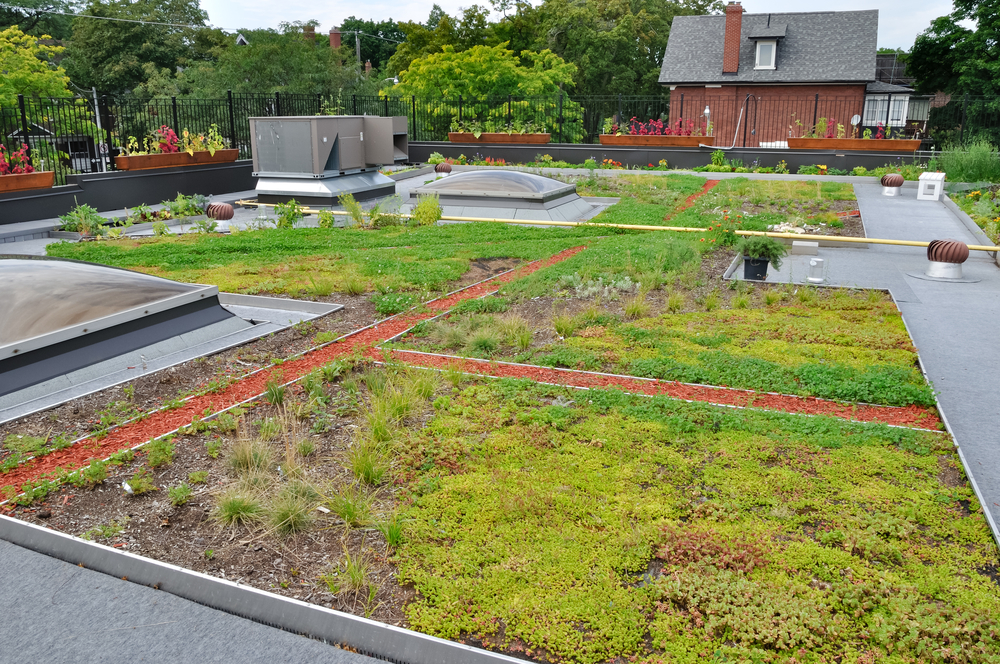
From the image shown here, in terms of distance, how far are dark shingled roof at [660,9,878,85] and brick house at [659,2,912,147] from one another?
48mm

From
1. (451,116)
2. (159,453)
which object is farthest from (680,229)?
(451,116)

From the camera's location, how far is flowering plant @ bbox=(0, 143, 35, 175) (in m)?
13.8

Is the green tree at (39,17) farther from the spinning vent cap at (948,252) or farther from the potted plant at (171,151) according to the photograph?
the spinning vent cap at (948,252)

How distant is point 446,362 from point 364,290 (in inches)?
115

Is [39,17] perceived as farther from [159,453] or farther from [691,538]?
[691,538]

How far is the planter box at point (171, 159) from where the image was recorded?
1634cm

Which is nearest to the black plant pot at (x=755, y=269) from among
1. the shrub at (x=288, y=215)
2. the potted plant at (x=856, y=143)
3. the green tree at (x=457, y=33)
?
the shrub at (x=288, y=215)

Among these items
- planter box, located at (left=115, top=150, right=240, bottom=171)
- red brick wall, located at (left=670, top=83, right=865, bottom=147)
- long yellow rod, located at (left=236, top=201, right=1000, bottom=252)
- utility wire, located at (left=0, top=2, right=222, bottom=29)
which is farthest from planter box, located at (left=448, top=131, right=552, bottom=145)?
utility wire, located at (left=0, top=2, right=222, bottom=29)

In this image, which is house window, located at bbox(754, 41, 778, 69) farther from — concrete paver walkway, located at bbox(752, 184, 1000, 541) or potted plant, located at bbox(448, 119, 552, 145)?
concrete paver walkway, located at bbox(752, 184, 1000, 541)

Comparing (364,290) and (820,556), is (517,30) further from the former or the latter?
(820,556)

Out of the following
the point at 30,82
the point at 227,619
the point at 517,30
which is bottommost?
the point at 227,619

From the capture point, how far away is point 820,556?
3.80 meters

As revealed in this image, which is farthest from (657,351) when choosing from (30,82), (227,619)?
(30,82)

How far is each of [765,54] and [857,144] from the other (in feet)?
57.1
